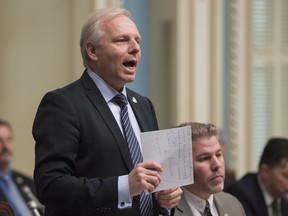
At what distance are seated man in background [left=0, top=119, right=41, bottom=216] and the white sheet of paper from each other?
2141mm

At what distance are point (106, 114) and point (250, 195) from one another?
235 centimetres

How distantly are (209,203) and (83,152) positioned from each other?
0.99 metres

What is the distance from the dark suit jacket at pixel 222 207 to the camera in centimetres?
327

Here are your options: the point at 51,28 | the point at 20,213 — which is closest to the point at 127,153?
the point at 20,213

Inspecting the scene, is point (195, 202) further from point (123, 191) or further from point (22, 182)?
point (22, 182)

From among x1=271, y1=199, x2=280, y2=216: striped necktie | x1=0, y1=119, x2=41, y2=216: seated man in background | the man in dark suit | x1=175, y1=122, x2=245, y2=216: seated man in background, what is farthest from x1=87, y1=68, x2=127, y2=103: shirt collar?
x1=271, y1=199, x2=280, y2=216: striped necktie

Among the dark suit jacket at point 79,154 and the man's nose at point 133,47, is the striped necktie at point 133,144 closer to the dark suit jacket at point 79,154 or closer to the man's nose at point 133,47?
the dark suit jacket at point 79,154

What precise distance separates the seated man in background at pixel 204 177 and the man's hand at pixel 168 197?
0.66m

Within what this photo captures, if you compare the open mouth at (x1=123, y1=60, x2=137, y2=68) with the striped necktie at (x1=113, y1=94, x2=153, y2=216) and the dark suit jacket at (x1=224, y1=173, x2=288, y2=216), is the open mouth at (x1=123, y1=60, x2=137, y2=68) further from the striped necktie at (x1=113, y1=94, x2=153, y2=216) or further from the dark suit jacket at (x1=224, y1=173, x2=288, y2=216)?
the dark suit jacket at (x1=224, y1=173, x2=288, y2=216)

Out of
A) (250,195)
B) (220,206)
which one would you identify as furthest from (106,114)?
(250,195)

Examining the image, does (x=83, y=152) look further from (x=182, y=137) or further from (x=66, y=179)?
(x=182, y=137)

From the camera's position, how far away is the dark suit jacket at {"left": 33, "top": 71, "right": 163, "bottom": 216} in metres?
2.39

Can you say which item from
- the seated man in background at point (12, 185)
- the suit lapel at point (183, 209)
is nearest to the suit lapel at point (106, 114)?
the suit lapel at point (183, 209)

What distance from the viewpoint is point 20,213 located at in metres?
4.68
